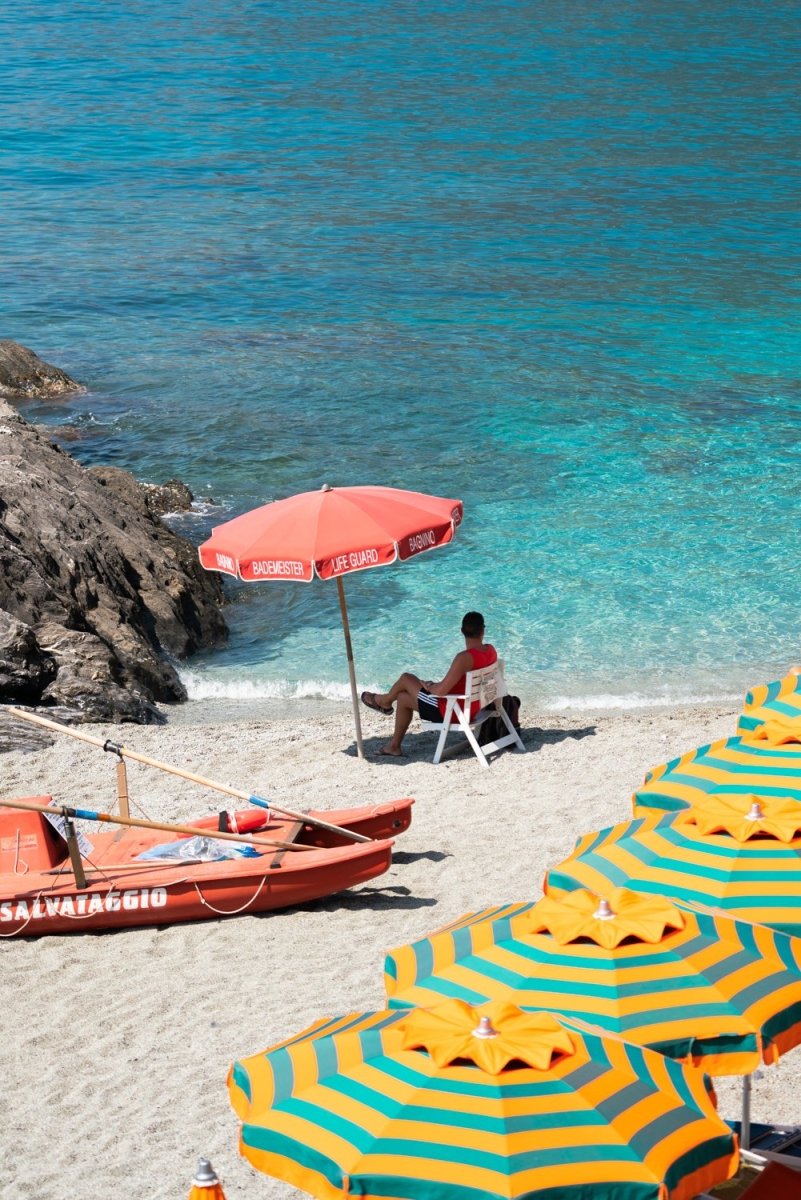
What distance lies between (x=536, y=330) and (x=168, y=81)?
39.2 meters

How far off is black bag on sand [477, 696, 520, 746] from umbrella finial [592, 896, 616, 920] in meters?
6.31

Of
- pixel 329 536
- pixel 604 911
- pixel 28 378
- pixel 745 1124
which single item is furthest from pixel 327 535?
pixel 28 378

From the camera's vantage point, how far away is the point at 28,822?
30.0ft

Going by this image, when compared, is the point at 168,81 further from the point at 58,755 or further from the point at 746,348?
the point at 58,755

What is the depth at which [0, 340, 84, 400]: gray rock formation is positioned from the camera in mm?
26469

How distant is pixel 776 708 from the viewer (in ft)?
28.2

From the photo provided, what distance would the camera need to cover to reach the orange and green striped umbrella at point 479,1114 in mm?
4332

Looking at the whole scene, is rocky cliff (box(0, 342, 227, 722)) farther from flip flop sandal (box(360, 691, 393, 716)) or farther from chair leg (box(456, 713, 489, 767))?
chair leg (box(456, 713, 489, 767))

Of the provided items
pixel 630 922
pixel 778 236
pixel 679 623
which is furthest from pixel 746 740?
pixel 778 236

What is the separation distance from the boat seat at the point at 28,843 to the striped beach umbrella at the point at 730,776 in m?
3.95

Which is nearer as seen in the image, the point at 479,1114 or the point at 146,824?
the point at 479,1114

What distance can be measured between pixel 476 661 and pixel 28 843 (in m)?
4.20

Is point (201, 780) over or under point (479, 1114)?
under

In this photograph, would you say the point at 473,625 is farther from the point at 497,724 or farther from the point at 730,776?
the point at 730,776
